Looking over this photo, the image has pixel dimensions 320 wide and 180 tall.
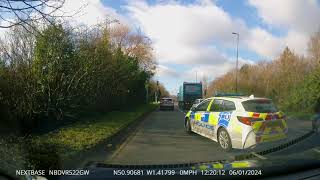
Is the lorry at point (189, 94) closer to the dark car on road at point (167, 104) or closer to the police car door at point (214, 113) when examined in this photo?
the dark car on road at point (167, 104)

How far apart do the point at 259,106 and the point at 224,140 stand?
1282 mm

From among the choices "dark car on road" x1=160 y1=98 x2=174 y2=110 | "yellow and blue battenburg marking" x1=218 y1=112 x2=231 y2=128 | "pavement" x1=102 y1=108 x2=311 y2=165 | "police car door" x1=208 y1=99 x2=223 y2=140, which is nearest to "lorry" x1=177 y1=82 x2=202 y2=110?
"dark car on road" x1=160 y1=98 x2=174 y2=110

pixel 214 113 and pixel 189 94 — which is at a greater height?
pixel 189 94

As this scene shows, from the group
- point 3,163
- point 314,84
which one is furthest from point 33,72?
point 314,84

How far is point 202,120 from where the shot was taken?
49.1 feet

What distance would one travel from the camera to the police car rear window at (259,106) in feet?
40.1

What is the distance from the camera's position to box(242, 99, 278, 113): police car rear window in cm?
1223

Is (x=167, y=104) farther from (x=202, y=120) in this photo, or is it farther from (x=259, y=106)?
(x=259, y=106)

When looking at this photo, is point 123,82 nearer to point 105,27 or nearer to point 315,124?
point 105,27

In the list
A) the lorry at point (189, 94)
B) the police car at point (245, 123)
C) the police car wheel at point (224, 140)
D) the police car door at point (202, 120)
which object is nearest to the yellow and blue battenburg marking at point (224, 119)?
the police car at point (245, 123)

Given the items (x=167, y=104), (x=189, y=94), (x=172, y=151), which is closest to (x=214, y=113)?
(x=172, y=151)

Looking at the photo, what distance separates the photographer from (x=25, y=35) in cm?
1944

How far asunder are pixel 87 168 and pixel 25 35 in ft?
50.9

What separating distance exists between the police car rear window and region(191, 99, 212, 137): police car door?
74.9 inches
